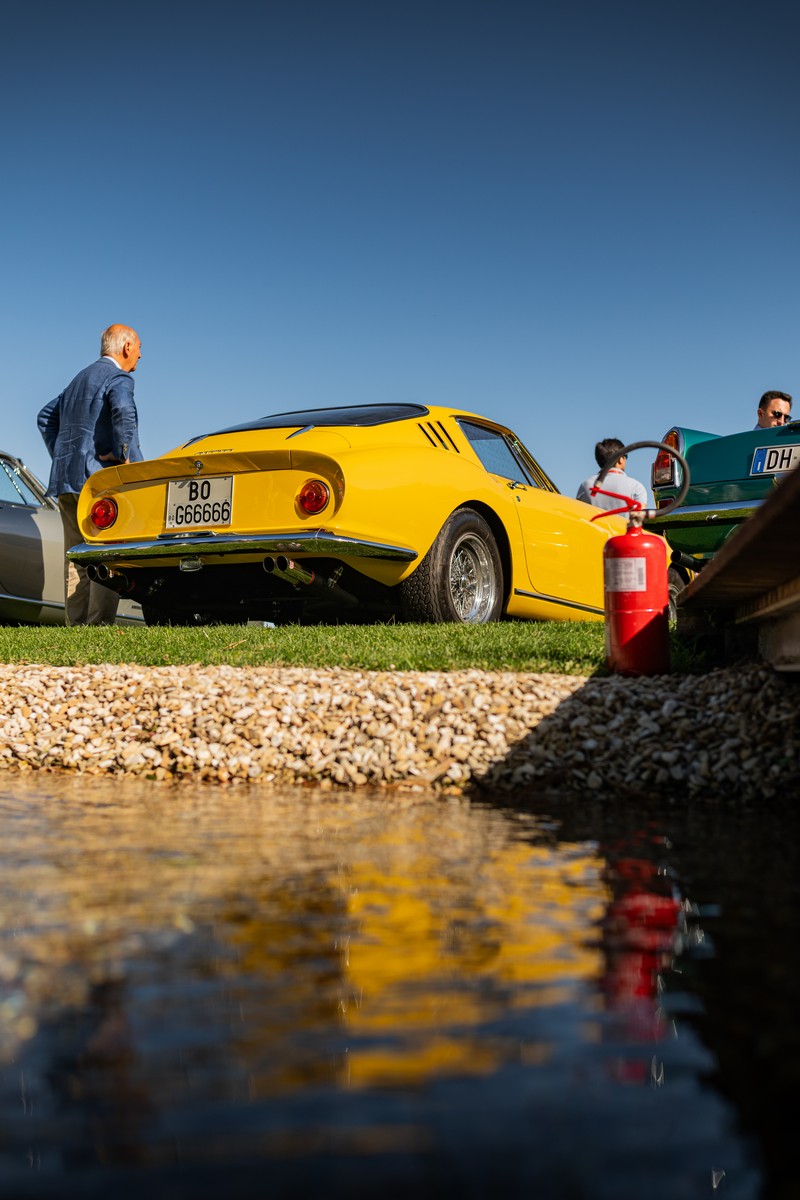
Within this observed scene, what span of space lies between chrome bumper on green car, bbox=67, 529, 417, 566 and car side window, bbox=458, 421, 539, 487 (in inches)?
54.9

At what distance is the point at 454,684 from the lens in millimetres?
5645

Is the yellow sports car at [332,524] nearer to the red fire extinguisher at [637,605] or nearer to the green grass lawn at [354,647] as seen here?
the green grass lawn at [354,647]

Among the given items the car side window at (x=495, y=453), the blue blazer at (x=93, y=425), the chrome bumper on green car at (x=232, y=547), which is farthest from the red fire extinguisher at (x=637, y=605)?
the blue blazer at (x=93, y=425)

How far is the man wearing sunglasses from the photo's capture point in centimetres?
952

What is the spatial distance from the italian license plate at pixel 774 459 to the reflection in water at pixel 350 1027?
562 centimetres

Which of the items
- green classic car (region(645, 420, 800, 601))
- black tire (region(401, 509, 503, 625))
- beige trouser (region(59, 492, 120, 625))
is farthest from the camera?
beige trouser (region(59, 492, 120, 625))

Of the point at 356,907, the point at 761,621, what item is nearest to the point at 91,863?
the point at 356,907

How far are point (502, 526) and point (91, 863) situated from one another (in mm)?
5169

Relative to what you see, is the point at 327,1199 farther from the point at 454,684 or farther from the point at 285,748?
the point at 454,684

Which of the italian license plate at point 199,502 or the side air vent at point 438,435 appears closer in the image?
the italian license plate at point 199,502

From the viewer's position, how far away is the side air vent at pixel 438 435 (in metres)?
7.68

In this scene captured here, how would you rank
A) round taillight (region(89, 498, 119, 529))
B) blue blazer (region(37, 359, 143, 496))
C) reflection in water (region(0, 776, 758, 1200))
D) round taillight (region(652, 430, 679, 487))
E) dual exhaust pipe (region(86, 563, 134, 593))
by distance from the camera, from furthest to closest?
1. round taillight (region(652, 430, 679, 487))
2. blue blazer (region(37, 359, 143, 496))
3. dual exhaust pipe (region(86, 563, 134, 593))
4. round taillight (region(89, 498, 119, 529))
5. reflection in water (region(0, 776, 758, 1200))

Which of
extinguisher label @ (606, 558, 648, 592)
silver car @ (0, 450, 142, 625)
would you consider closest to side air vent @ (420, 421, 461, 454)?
extinguisher label @ (606, 558, 648, 592)

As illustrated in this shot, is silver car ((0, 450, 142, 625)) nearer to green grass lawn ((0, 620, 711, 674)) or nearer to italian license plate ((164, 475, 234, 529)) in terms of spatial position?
green grass lawn ((0, 620, 711, 674))
